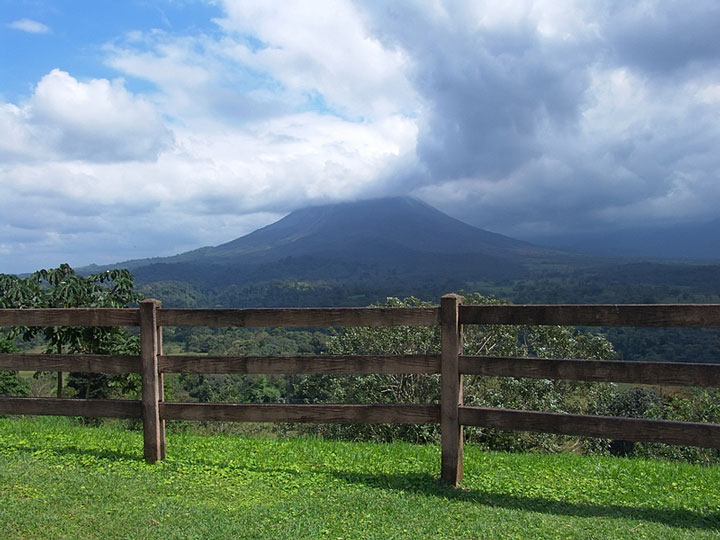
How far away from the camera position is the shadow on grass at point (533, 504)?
5.06 m

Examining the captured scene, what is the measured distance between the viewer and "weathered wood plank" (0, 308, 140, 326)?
6516mm

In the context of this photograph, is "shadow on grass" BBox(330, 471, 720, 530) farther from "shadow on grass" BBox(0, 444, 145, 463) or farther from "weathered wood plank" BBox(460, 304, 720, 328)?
"shadow on grass" BBox(0, 444, 145, 463)

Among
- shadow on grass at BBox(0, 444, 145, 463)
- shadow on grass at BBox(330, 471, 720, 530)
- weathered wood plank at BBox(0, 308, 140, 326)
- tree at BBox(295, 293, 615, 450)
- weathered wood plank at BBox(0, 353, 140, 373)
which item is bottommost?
tree at BBox(295, 293, 615, 450)

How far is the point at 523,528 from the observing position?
15.5ft

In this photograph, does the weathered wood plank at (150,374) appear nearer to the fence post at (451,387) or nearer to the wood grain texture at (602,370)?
the fence post at (451,387)

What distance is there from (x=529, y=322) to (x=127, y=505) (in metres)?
3.97

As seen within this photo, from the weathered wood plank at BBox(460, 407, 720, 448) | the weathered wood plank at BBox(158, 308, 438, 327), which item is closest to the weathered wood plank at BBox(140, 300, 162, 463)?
Answer: the weathered wood plank at BBox(158, 308, 438, 327)

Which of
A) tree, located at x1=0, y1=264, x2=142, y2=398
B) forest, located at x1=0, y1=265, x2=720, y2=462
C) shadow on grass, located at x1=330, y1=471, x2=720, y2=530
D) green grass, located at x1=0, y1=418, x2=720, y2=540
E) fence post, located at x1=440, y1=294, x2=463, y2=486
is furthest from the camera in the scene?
forest, located at x1=0, y1=265, x2=720, y2=462

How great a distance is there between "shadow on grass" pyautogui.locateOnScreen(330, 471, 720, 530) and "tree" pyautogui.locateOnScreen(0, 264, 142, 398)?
7.59m

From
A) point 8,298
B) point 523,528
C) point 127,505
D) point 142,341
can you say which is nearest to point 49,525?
point 127,505

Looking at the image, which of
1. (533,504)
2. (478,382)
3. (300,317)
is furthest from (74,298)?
(478,382)

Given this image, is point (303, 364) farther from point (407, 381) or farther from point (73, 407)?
point (407, 381)

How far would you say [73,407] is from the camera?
6730mm

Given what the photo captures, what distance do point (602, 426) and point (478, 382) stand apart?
14298 millimetres
